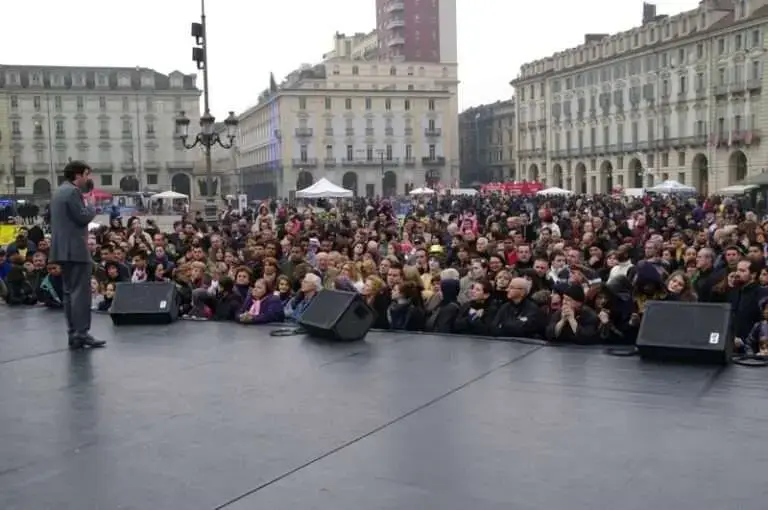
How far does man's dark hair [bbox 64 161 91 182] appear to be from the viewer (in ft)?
22.1

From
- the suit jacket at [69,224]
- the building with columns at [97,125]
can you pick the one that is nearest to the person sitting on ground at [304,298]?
the suit jacket at [69,224]

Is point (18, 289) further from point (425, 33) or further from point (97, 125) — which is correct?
point (425, 33)

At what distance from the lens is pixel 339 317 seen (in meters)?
7.56

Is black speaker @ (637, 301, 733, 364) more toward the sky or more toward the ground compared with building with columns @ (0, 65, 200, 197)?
more toward the ground

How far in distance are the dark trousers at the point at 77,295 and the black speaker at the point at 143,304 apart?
4.31ft

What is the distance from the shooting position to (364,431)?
187 inches

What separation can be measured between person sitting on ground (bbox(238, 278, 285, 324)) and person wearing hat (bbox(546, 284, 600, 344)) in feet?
10.0

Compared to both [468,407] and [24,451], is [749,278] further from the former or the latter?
[24,451]

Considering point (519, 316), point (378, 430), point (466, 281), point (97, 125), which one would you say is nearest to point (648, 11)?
point (97, 125)

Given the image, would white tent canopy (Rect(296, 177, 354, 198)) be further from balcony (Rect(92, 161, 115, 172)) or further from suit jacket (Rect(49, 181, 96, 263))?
balcony (Rect(92, 161, 115, 172))

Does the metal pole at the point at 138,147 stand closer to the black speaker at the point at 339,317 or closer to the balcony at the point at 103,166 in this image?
the balcony at the point at 103,166

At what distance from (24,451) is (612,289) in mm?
5087

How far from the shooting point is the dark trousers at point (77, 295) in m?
7.09

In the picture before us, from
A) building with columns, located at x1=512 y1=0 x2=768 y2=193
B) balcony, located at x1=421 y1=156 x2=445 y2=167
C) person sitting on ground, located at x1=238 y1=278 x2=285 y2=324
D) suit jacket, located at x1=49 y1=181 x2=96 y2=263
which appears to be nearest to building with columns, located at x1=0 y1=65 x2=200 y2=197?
balcony, located at x1=421 y1=156 x2=445 y2=167
